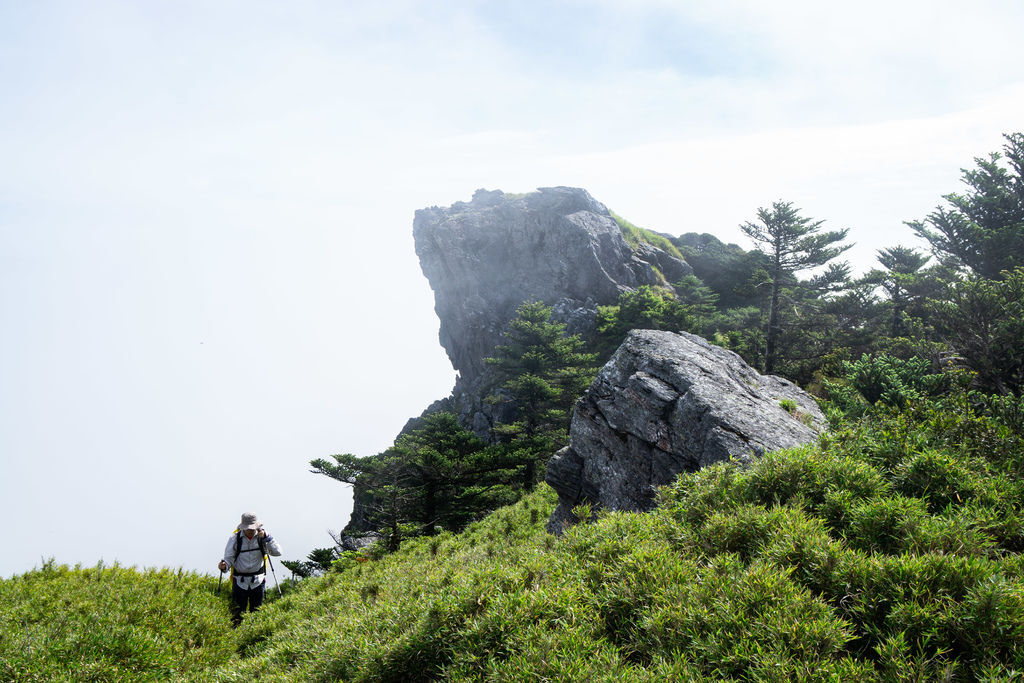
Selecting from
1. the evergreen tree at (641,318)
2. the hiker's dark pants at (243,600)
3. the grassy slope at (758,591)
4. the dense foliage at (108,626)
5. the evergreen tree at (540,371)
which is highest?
the evergreen tree at (641,318)

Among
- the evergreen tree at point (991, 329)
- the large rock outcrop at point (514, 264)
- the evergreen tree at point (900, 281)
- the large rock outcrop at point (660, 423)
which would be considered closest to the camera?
the large rock outcrop at point (660, 423)

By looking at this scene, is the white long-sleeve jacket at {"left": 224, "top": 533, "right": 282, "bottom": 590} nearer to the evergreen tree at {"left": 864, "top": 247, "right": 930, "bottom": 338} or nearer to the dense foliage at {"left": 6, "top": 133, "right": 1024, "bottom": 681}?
the dense foliage at {"left": 6, "top": 133, "right": 1024, "bottom": 681}

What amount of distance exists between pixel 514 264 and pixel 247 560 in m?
50.2

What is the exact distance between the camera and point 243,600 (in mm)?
10664

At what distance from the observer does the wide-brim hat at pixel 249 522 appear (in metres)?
10.6

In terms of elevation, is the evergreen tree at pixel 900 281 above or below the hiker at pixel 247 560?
above

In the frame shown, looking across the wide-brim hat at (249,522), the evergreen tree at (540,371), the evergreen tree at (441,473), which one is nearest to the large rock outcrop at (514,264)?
the evergreen tree at (540,371)

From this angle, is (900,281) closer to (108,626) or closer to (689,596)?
(689,596)

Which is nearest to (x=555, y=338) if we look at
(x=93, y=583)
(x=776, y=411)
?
(x=776, y=411)

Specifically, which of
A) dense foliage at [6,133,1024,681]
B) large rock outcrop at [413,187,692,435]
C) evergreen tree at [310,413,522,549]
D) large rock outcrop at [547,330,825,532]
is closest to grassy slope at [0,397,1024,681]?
dense foliage at [6,133,1024,681]

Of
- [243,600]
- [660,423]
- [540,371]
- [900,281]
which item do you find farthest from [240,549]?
[900,281]

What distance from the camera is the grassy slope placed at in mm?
3980

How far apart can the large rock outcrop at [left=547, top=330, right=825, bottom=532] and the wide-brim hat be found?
715cm

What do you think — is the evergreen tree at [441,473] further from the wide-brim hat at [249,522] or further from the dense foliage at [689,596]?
the wide-brim hat at [249,522]
